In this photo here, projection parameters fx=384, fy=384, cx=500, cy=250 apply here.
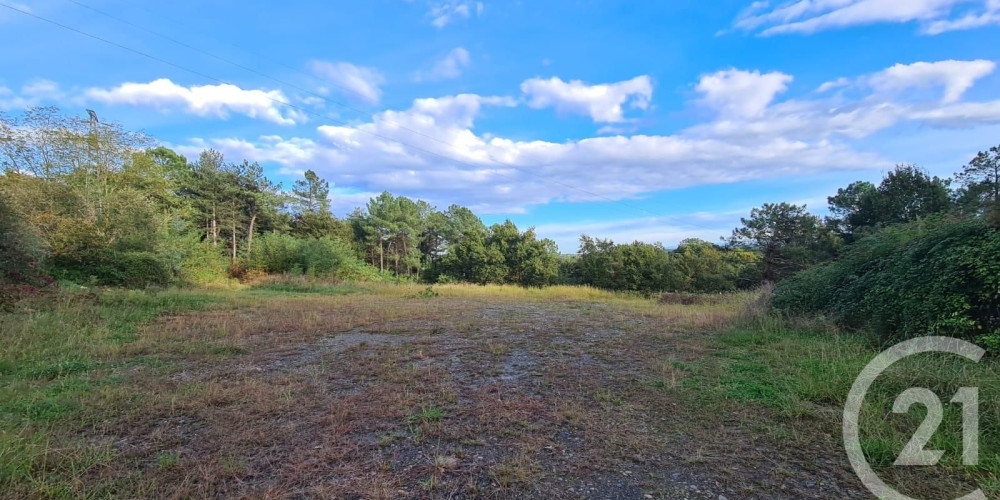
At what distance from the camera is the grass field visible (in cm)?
214

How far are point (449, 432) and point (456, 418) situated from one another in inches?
10.8

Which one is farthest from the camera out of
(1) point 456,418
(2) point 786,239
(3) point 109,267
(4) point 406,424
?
(2) point 786,239

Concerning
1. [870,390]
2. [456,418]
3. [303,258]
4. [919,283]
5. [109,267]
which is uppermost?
[303,258]

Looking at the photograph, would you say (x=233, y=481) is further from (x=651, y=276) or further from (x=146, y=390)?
(x=651, y=276)

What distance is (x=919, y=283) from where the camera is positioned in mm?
4828

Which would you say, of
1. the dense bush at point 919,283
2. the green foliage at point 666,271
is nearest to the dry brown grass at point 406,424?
the dense bush at point 919,283

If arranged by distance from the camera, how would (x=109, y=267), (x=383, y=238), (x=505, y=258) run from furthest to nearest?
(x=383, y=238)
(x=505, y=258)
(x=109, y=267)

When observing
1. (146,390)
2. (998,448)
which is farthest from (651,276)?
(146,390)

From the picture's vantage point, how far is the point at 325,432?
281cm

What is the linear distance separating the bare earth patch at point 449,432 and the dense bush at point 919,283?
2.54 meters

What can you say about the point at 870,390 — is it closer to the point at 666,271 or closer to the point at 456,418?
the point at 456,418

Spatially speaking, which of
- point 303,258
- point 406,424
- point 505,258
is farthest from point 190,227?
point 406,424

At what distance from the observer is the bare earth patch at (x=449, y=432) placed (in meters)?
2.13

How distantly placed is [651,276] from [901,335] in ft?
59.9
